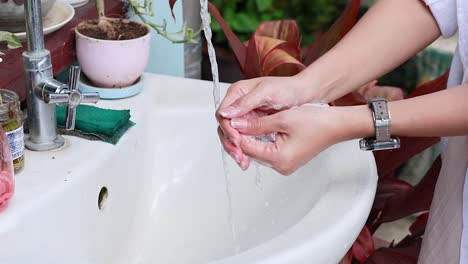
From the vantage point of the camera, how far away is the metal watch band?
2.82 feet

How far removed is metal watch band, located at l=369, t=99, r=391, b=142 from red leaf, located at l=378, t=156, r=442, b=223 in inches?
20.4

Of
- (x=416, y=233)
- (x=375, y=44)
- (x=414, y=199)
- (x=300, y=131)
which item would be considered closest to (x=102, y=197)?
(x=300, y=131)

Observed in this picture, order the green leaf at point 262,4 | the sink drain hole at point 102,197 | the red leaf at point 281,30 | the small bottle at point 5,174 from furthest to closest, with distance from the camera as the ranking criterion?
the green leaf at point 262,4 → the red leaf at point 281,30 → the sink drain hole at point 102,197 → the small bottle at point 5,174

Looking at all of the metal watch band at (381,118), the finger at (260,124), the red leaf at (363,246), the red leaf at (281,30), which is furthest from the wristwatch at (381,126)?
the red leaf at (281,30)

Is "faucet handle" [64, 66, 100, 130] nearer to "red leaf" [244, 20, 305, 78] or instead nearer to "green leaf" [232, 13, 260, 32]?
"red leaf" [244, 20, 305, 78]

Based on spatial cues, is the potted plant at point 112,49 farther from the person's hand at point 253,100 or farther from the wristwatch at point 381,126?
the wristwatch at point 381,126

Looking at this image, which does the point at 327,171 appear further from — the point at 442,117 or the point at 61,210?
the point at 61,210

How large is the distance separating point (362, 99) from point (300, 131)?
0.48 m

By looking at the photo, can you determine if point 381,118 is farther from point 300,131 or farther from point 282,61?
point 282,61

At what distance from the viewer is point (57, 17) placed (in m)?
1.09

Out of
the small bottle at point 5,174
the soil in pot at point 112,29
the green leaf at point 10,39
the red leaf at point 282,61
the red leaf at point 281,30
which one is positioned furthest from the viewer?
the red leaf at point 281,30

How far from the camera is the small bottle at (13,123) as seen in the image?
2.82 feet

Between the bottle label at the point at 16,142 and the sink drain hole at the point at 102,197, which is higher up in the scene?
the bottle label at the point at 16,142

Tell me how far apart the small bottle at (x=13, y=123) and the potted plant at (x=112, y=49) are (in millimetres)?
207
